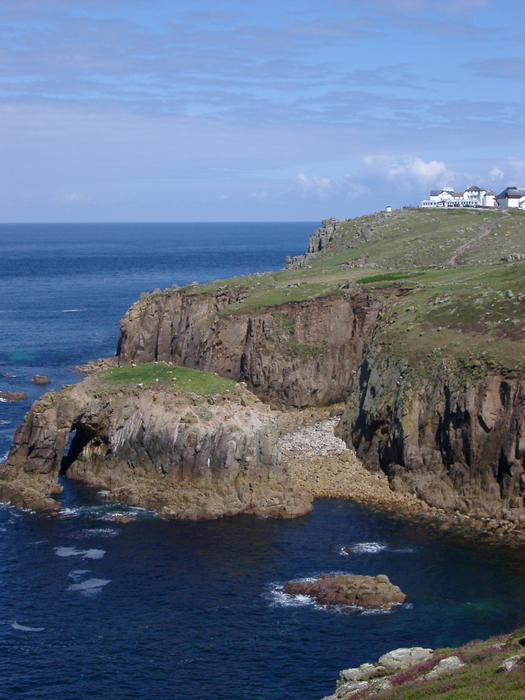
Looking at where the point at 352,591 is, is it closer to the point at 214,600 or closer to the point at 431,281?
the point at 214,600

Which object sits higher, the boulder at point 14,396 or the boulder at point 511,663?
the boulder at point 511,663

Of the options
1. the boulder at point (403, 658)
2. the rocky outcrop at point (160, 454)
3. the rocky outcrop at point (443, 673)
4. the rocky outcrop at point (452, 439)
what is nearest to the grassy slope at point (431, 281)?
the rocky outcrop at point (452, 439)

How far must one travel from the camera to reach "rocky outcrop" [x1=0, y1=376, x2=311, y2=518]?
78.1 metres

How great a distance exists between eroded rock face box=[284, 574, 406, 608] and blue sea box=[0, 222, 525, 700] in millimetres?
951

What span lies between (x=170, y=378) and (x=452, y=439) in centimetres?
2641

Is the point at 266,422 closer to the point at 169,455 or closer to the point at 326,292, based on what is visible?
the point at 169,455

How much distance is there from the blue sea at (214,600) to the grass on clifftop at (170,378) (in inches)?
476

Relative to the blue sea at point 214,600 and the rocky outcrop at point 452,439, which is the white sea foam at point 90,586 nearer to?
the blue sea at point 214,600

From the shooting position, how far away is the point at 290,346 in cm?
11356

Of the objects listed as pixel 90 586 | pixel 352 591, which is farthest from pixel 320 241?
pixel 90 586

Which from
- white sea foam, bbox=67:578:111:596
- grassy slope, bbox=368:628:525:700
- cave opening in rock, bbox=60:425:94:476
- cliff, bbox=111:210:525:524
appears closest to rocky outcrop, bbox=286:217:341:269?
cliff, bbox=111:210:525:524

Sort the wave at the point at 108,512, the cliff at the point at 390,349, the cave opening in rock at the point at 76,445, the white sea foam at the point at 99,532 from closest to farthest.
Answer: the white sea foam at the point at 99,532 < the wave at the point at 108,512 < the cliff at the point at 390,349 < the cave opening in rock at the point at 76,445

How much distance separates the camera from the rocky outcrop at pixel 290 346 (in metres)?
111

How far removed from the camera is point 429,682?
4125 cm
